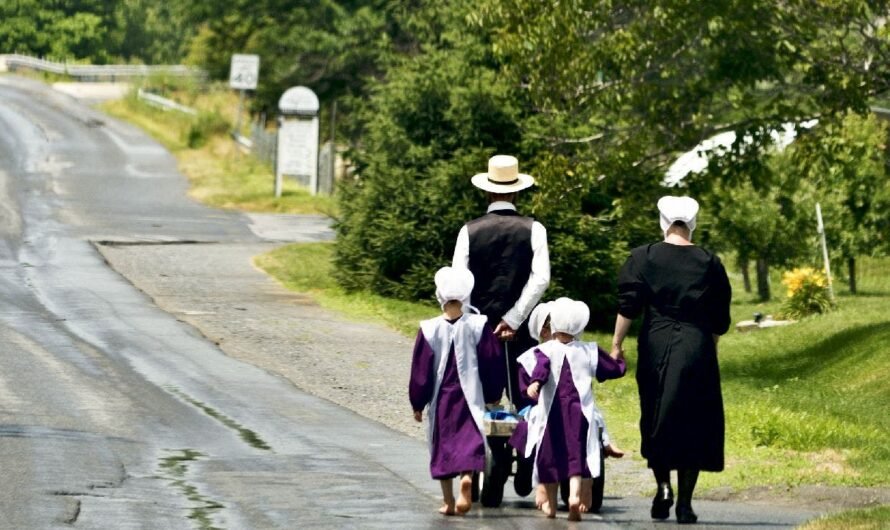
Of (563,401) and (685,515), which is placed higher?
(563,401)

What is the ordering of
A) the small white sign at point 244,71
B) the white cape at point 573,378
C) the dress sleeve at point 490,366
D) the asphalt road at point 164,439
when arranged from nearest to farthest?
the asphalt road at point 164,439 < the white cape at point 573,378 < the dress sleeve at point 490,366 < the small white sign at point 244,71

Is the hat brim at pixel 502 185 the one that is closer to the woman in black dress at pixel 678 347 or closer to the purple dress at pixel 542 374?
the woman in black dress at pixel 678 347

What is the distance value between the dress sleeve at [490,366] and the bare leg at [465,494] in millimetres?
545

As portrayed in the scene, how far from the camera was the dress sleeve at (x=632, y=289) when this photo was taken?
10.3 m

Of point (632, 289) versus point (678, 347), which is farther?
point (632, 289)

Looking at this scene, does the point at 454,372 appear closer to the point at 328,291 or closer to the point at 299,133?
the point at 328,291

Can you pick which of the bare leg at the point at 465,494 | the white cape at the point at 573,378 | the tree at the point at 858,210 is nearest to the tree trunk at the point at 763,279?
the tree at the point at 858,210

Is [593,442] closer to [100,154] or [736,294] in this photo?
[736,294]

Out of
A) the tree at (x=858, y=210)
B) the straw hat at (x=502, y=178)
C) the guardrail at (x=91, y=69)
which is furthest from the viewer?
the guardrail at (x=91, y=69)

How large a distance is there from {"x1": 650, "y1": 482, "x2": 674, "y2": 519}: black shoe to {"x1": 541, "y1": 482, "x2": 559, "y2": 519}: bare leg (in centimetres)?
56

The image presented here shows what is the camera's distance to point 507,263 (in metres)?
11.1

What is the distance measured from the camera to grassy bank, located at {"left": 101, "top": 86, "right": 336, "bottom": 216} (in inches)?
1491

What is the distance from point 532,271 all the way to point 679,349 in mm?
1276

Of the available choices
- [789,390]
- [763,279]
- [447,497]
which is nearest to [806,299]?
[763,279]
